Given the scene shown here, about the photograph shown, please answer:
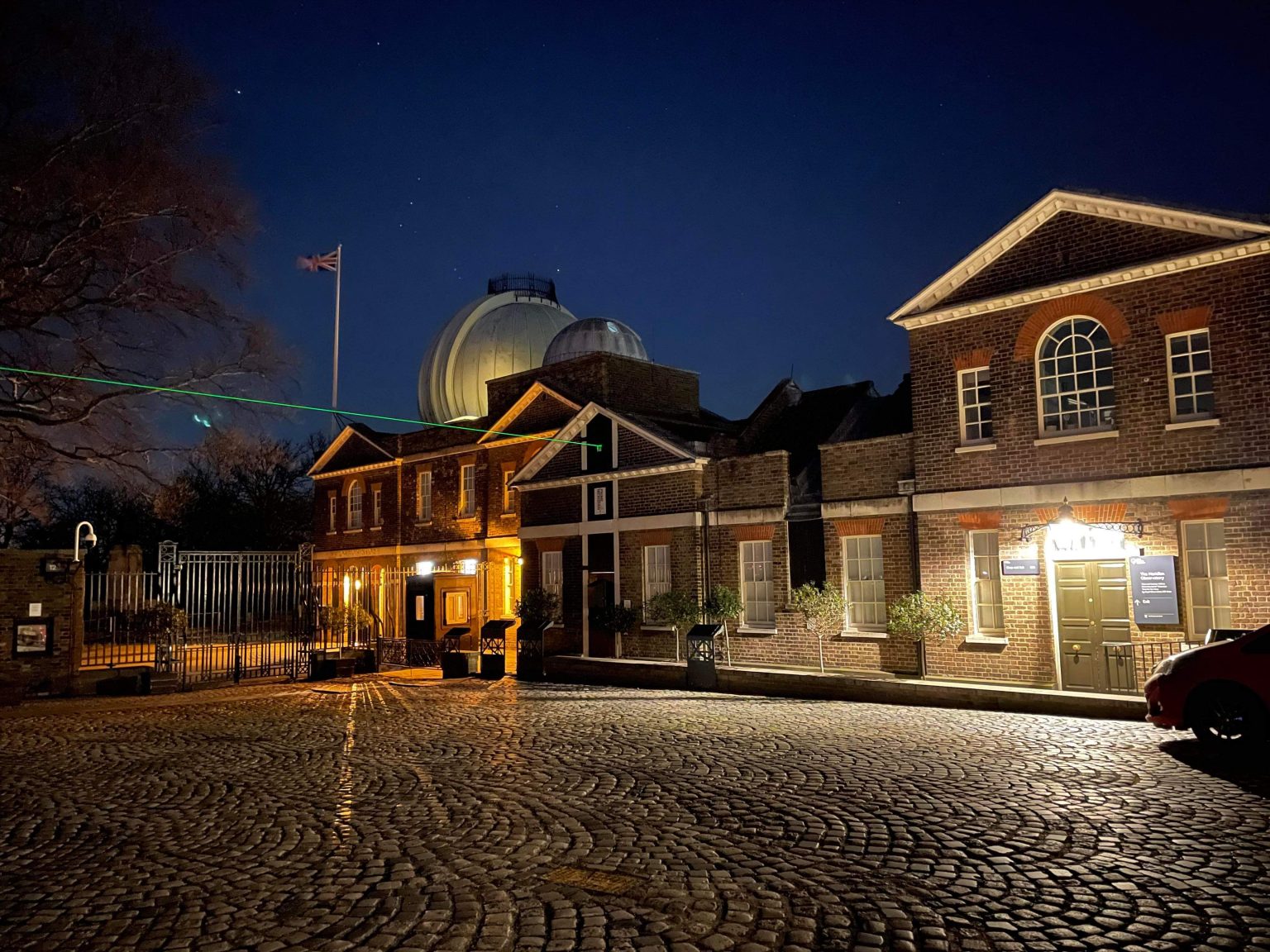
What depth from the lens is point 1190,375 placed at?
48.9 ft

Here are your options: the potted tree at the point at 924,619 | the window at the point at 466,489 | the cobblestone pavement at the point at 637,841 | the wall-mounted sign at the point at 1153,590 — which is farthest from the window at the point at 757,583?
the window at the point at 466,489

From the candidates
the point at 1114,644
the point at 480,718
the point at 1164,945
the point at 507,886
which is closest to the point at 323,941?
the point at 507,886

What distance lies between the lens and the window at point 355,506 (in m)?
37.5

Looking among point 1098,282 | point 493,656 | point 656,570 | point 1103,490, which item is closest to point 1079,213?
point 1098,282

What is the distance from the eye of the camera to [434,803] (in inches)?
339

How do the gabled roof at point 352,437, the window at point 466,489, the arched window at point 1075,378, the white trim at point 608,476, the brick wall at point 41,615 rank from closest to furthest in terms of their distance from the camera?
the arched window at point 1075,378
the brick wall at point 41,615
the white trim at point 608,476
the window at point 466,489
the gabled roof at point 352,437

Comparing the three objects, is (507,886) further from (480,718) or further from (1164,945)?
(480,718)

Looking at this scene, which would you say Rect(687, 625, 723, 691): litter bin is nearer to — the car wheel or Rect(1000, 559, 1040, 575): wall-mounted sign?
Rect(1000, 559, 1040, 575): wall-mounted sign

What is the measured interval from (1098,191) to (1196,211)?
5.32 ft

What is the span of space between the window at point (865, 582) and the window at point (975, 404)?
9.24 ft

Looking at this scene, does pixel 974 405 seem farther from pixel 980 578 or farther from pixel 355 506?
pixel 355 506

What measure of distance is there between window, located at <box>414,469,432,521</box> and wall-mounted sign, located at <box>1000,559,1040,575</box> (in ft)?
72.9

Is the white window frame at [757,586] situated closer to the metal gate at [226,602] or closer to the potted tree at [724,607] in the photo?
the potted tree at [724,607]

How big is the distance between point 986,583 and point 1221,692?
21.5 feet
